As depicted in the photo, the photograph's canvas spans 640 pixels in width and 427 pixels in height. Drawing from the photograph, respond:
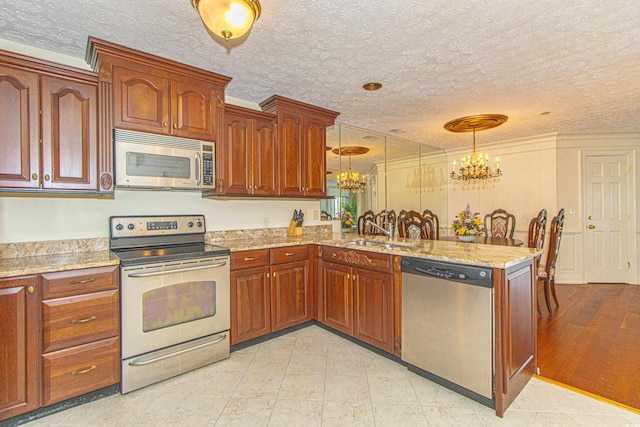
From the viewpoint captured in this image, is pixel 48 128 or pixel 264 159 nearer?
pixel 48 128

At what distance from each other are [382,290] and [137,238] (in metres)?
2.09

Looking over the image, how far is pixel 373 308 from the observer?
2.58m

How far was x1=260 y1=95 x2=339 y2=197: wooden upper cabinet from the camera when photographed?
3.25 m

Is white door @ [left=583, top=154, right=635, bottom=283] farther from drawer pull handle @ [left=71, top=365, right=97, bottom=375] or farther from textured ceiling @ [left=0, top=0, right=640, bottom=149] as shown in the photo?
drawer pull handle @ [left=71, top=365, right=97, bottom=375]

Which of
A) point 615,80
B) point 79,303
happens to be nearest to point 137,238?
point 79,303

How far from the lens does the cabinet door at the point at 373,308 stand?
2463 millimetres

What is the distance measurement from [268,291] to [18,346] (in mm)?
1649

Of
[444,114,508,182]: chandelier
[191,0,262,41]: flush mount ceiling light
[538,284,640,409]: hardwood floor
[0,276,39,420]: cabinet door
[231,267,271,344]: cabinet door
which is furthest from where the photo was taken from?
[444,114,508,182]: chandelier

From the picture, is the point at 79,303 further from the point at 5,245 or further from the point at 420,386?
the point at 420,386

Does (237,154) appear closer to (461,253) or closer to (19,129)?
(19,129)

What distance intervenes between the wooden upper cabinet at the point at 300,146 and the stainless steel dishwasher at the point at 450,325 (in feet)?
5.03

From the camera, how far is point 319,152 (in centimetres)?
354

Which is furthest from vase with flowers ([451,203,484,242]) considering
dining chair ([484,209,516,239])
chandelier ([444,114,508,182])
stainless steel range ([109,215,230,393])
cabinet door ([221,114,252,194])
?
stainless steel range ([109,215,230,393])

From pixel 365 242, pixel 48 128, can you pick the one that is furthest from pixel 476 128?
pixel 48 128
